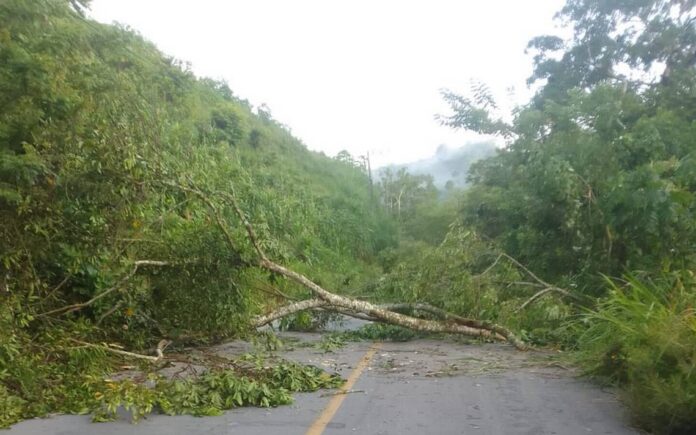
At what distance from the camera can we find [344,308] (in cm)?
1209

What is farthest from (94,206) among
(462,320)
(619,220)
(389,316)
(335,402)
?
(619,220)

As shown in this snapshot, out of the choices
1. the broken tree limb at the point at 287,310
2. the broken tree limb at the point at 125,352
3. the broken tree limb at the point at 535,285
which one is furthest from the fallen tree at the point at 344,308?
the broken tree limb at the point at 125,352

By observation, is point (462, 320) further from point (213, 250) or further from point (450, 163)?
point (450, 163)

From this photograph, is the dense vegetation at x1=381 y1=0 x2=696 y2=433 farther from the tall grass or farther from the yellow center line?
the yellow center line

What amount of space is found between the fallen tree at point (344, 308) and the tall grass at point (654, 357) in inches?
135

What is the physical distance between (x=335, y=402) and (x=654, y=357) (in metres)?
3.20

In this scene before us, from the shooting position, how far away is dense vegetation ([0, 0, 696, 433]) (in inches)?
294

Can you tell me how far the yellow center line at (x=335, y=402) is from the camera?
21.1 feet

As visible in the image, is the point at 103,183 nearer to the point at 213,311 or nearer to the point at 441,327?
the point at 213,311

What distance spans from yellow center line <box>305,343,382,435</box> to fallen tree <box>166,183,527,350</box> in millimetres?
1078

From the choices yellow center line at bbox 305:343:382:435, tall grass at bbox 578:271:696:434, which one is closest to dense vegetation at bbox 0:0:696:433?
tall grass at bbox 578:271:696:434

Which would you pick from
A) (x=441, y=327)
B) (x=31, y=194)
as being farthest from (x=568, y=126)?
(x=31, y=194)

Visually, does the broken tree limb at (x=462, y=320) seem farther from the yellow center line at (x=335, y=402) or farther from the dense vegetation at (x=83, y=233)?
the dense vegetation at (x=83, y=233)

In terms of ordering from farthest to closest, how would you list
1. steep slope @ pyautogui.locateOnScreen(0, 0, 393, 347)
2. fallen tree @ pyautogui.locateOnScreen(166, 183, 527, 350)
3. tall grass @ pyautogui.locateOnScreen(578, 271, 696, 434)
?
fallen tree @ pyautogui.locateOnScreen(166, 183, 527, 350) < steep slope @ pyautogui.locateOnScreen(0, 0, 393, 347) < tall grass @ pyautogui.locateOnScreen(578, 271, 696, 434)
